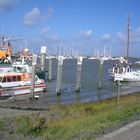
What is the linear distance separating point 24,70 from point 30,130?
1372 inches

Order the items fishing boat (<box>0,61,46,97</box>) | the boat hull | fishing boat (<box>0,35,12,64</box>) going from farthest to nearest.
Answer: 1. fishing boat (<box>0,35,12,64</box>)
2. fishing boat (<box>0,61,46,97</box>)
3. the boat hull

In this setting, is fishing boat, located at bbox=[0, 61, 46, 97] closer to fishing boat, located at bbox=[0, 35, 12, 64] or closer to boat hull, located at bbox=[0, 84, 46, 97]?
boat hull, located at bbox=[0, 84, 46, 97]

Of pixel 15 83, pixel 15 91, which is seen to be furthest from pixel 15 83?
pixel 15 91

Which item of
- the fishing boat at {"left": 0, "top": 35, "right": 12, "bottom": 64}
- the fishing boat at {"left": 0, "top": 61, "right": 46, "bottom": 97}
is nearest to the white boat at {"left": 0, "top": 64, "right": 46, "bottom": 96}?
the fishing boat at {"left": 0, "top": 61, "right": 46, "bottom": 97}

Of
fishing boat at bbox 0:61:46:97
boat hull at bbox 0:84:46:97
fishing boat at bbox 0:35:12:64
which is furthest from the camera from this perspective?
fishing boat at bbox 0:35:12:64

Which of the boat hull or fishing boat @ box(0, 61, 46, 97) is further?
fishing boat @ box(0, 61, 46, 97)

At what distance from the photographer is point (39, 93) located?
4544 centimetres

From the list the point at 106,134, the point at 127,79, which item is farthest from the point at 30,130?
the point at 127,79

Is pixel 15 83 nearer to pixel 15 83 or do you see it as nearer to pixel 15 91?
pixel 15 83

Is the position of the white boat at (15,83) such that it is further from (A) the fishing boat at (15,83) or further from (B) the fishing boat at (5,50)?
(B) the fishing boat at (5,50)

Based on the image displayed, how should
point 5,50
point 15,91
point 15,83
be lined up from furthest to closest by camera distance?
1. point 5,50
2. point 15,83
3. point 15,91

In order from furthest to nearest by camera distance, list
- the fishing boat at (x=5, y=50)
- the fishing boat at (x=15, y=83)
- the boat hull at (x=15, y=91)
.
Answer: the fishing boat at (x=5, y=50), the fishing boat at (x=15, y=83), the boat hull at (x=15, y=91)

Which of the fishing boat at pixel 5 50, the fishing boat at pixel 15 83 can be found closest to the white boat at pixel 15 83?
the fishing boat at pixel 15 83

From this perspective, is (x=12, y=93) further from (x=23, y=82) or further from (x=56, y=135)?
(x=56, y=135)
